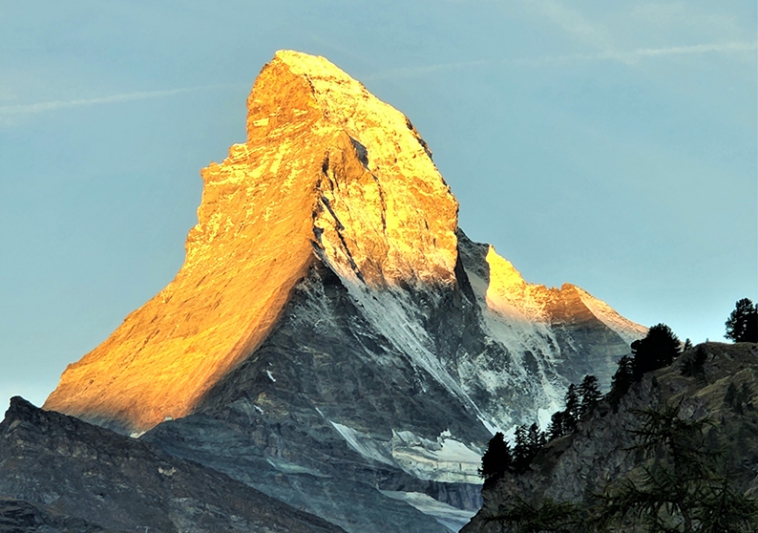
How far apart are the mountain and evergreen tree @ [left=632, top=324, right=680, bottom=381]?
6.29 meters

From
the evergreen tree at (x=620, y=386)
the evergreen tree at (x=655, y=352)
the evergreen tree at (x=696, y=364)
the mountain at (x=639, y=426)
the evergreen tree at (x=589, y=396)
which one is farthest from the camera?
the evergreen tree at (x=589, y=396)

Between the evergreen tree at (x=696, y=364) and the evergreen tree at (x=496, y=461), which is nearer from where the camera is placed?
the evergreen tree at (x=696, y=364)

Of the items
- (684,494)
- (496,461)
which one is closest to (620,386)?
(496,461)

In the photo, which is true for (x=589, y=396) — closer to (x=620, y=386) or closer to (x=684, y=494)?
(x=620, y=386)

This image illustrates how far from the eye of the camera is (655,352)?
176 meters

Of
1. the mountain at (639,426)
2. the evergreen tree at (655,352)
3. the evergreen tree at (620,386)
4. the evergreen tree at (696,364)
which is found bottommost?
the mountain at (639,426)

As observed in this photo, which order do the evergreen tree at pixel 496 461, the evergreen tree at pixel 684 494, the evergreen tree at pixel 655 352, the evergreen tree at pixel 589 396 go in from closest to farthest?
the evergreen tree at pixel 684 494 < the evergreen tree at pixel 655 352 < the evergreen tree at pixel 496 461 < the evergreen tree at pixel 589 396

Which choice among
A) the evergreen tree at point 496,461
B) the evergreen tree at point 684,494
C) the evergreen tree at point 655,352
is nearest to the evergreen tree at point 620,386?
the evergreen tree at point 655,352

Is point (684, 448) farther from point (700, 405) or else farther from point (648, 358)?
point (648, 358)

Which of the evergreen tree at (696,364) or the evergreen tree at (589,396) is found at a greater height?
the evergreen tree at (589,396)

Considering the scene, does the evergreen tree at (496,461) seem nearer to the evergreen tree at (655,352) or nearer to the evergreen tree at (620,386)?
the evergreen tree at (620,386)

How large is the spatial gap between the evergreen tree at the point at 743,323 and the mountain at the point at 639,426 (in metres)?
17.0

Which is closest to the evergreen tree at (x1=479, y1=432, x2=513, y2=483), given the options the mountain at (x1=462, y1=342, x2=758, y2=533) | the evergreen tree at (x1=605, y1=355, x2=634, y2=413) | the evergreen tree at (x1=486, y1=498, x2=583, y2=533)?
the mountain at (x1=462, y1=342, x2=758, y2=533)

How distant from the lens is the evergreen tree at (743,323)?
7077 inches
